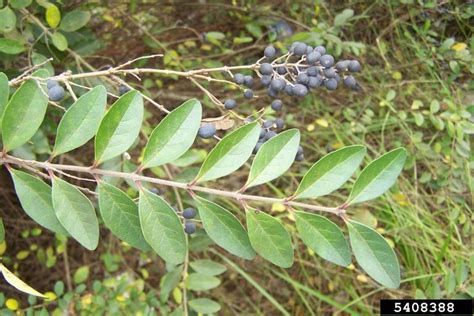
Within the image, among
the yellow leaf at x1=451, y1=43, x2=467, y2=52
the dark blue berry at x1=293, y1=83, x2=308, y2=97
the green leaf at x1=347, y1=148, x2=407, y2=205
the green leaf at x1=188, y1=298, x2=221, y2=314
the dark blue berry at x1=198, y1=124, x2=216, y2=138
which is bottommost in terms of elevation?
the green leaf at x1=188, y1=298, x2=221, y2=314

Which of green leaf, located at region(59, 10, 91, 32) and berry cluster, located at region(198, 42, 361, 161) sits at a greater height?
green leaf, located at region(59, 10, 91, 32)

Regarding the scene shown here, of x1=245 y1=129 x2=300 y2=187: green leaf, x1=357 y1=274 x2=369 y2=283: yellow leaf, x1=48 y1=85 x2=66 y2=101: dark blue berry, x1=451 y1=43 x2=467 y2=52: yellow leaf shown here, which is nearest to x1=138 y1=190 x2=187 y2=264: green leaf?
x1=245 y1=129 x2=300 y2=187: green leaf

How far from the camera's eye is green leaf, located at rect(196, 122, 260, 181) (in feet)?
3.01

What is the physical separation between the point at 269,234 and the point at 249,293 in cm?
174

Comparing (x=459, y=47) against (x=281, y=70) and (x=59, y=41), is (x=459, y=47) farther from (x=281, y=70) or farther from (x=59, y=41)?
(x=59, y=41)

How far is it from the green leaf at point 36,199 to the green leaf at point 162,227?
0.18 metres

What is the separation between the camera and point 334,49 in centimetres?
229

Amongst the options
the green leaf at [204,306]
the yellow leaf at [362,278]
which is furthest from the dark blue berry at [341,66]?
the yellow leaf at [362,278]

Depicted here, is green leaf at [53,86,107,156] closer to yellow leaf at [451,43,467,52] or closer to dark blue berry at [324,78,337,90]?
dark blue berry at [324,78,337,90]

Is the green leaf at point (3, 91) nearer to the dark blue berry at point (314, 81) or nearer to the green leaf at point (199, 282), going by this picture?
the dark blue berry at point (314, 81)

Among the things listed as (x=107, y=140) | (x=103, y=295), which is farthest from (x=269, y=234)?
(x=103, y=295)

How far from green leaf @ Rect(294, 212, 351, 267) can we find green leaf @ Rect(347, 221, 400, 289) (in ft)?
0.07

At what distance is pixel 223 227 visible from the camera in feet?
3.05

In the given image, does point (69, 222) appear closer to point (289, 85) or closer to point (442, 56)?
point (289, 85)
